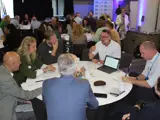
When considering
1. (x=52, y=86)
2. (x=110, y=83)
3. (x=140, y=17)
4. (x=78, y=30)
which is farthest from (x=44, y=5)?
(x=52, y=86)

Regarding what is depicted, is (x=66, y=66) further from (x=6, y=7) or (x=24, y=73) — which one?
(x=6, y=7)

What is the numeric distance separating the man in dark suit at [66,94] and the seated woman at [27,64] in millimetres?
1140

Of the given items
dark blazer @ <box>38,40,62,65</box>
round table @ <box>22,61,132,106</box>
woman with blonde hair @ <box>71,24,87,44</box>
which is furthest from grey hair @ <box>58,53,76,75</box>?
woman with blonde hair @ <box>71,24,87,44</box>

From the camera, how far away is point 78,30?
508 cm

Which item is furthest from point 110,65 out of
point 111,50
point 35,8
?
point 35,8

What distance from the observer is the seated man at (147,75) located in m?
2.69

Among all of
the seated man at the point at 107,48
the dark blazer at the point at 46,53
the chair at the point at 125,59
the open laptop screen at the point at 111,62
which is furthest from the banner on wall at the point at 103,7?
the open laptop screen at the point at 111,62

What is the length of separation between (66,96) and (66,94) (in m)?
0.02

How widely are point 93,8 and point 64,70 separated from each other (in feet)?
33.6

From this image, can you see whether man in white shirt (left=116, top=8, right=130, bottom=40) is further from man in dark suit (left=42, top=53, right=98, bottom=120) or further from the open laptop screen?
man in dark suit (left=42, top=53, right=98, bottom=120)

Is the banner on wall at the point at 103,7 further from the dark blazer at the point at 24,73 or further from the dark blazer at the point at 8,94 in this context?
the dark blazer at the point at 8,94

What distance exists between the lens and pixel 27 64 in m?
2.92

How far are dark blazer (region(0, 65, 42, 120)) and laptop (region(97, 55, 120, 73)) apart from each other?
1187 millimetres

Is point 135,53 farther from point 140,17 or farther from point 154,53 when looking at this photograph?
point 154,53
